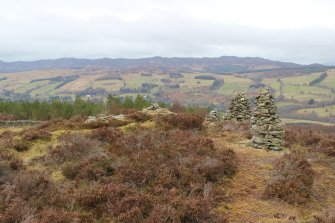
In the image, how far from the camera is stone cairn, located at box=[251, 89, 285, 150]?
20.8 meters

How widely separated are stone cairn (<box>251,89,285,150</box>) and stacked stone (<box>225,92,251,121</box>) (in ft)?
44.3

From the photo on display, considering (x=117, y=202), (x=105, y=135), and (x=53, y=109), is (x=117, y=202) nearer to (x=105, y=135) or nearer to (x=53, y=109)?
(x=105, y=135)

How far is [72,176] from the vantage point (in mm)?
15078

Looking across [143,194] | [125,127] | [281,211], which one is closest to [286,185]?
[281,211]

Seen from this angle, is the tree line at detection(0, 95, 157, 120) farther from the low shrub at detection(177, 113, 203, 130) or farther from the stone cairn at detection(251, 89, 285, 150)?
the stone cairn at detection(251, 89, 285, 150)

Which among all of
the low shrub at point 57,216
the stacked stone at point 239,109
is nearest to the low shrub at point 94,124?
the stacked stone at point 239,109

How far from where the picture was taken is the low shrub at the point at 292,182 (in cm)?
1390

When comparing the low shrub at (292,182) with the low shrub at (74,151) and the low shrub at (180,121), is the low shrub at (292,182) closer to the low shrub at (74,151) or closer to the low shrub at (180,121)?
the low shrub at (74,151)

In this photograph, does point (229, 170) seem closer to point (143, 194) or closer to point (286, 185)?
point (286, 185)

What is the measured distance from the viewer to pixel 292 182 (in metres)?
14.4

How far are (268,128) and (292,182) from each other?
683cm

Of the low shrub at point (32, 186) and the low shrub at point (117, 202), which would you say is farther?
the low shrub at point (32, 186)

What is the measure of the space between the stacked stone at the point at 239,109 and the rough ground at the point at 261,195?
15.0m

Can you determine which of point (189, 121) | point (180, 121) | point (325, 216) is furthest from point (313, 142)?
point (325, 216)
